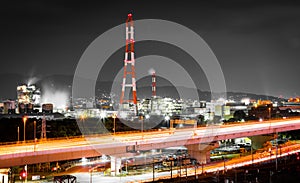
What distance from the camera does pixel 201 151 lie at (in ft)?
78.6

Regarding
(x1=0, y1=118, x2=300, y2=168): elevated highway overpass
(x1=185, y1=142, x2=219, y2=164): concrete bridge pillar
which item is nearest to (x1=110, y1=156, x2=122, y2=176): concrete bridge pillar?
(x1=0, y1=118, x2=300, y2=168): elevated highway overpass

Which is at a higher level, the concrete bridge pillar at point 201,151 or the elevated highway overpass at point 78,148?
the elevated highway overpass at point 78,148

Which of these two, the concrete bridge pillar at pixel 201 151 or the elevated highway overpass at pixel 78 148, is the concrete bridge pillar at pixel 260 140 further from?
the concrete bridge pillar at pixel 201 151

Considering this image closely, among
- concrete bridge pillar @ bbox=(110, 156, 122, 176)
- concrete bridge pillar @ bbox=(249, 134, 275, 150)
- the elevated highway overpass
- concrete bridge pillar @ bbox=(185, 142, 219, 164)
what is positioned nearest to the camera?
the elevated highway overpass

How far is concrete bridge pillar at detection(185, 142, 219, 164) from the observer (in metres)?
24.0

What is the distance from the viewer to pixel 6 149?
16234 mm

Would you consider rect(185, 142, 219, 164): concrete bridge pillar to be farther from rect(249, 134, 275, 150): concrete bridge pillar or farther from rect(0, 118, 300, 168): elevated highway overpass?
rect(249, 134, 275, 150): concrete bridge pillar

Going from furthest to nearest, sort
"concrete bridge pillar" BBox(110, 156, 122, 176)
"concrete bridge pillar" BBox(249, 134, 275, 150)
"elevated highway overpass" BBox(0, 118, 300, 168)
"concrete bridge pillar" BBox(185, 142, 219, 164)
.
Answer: "concrete bridge pillar" BBox(249, 134, 275, 150) < "concrete bridge pillar" BBox(185, 142, 219, 164) < "concrete bridge pillar" BBox(110, 156, 122, 176) < "elevated highway overpass" BBox(0, 118, 300, 168)

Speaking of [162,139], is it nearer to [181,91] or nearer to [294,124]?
[294,124]

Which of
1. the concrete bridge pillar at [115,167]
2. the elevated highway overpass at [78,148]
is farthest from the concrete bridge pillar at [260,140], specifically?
the concrete bridge pillar at [115,167]

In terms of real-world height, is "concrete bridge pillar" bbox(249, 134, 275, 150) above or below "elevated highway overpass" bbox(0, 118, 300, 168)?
below

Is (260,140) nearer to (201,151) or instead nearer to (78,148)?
(201,151)

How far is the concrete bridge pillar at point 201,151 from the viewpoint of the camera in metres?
24.0

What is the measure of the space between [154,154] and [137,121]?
2385 cm
